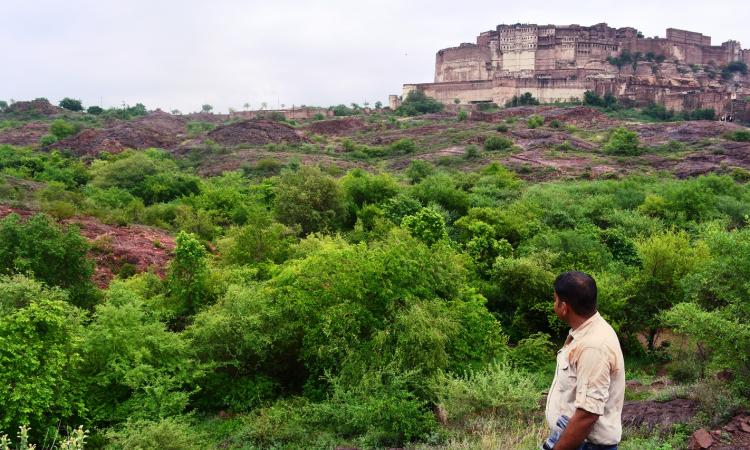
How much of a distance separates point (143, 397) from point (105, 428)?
66 cm

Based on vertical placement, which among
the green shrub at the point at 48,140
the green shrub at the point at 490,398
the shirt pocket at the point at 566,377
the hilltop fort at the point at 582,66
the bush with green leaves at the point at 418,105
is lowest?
the green shrub at the point at 490,398

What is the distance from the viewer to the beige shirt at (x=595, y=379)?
3100 mm

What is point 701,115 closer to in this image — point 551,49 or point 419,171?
point 551,49

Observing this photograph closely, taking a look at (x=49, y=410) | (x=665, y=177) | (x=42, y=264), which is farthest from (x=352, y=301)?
(x=665, y=177)

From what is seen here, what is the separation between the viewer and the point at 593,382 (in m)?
3.10

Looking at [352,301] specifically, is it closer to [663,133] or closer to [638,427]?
[638,427]

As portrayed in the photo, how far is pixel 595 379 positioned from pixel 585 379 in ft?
0.16

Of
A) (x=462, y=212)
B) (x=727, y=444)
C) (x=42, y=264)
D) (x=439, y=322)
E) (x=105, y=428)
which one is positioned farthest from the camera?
(x=462, y=212)

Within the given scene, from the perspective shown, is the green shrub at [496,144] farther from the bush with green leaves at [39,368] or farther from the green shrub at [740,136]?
the bush with green leaves at [39,368]

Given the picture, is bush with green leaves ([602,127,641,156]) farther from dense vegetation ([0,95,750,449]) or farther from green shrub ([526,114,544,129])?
dense vegetation ([0,95,750,449])

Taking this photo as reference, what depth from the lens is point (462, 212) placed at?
23.4 m

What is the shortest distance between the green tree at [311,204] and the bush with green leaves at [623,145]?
27.3m

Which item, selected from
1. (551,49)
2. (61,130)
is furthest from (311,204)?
(551,49)

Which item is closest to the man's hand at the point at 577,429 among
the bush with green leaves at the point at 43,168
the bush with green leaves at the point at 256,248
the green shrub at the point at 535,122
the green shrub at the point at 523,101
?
the bush with green leaves at the point at 256,248
